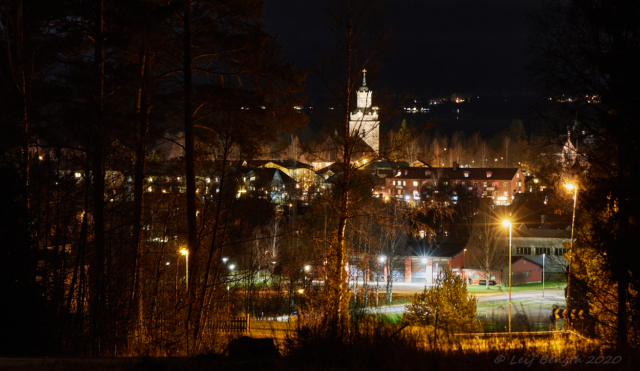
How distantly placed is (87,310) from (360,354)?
5.16m

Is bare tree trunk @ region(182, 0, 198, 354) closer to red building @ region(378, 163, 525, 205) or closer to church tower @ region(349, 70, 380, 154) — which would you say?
church tower @ region(349, 70, 380, 154)

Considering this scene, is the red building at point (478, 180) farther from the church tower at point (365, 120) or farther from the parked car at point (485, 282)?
the church tower at point (365, 120)

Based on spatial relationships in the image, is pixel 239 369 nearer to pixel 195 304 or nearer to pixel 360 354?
pixel 360 354

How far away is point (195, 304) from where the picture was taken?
29.8ft

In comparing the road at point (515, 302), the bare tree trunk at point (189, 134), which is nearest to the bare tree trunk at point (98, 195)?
the bare tree trunk at point (189, 134)

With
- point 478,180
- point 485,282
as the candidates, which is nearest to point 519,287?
point 485,282

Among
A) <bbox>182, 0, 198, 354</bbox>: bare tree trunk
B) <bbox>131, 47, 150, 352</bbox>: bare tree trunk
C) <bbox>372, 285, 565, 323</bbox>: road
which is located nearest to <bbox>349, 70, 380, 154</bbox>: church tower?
<bbox>182, 0, 198, 354</bbox>: bare tree trunk

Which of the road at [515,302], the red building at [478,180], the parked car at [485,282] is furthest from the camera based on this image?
the red building at [478,180]

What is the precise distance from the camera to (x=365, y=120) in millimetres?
10250

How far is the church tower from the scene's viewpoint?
33.3ft

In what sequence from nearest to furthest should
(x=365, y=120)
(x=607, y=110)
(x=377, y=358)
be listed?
(x=377, y=358) < (x=607, y=110) < (x=365, y=120)

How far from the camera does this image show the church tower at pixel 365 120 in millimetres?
10147

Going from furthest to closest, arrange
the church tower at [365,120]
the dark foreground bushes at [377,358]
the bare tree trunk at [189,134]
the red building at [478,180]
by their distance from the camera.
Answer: the red building at [478,180], the church tower at [365,120], the bare tree trunk at [189,134], the dark foreground bushes at [377,358]

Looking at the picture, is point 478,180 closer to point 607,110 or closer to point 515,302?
point 515,302
